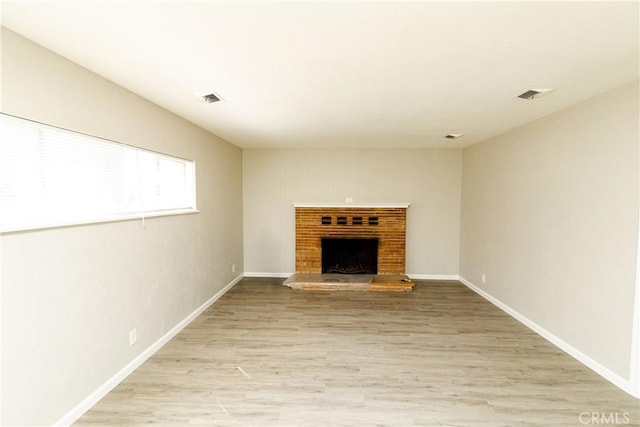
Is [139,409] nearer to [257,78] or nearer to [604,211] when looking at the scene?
[257,78]

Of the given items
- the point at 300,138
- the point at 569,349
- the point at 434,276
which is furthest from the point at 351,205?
the point at 569,349

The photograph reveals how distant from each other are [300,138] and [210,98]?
76.8 inches

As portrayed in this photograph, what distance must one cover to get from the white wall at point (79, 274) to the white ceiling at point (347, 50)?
177mm

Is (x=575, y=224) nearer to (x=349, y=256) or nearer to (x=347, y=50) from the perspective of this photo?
(x=347, y=50)

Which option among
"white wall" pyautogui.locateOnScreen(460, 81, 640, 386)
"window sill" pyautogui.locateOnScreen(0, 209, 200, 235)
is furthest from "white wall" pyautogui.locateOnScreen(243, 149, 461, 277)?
"window sill" pyautogui.locateOnScreen(0, 209, 200, 235)

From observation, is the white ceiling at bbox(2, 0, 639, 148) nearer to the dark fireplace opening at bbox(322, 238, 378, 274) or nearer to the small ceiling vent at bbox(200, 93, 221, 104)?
the small ceiling vent at bbox(200, 93, 221, 104)

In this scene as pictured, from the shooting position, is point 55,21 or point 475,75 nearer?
point 55,21

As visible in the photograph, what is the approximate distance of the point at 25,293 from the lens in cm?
165

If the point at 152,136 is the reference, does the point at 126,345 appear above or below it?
below

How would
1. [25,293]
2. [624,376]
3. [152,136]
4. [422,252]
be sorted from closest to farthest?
[25,293] < [624,376] < [152,136] < [422,252]

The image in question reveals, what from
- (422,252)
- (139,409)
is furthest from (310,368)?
(422,252)

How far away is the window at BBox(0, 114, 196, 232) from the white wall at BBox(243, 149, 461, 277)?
253cm

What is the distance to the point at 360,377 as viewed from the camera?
244cm

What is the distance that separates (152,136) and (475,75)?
9.21 ft
